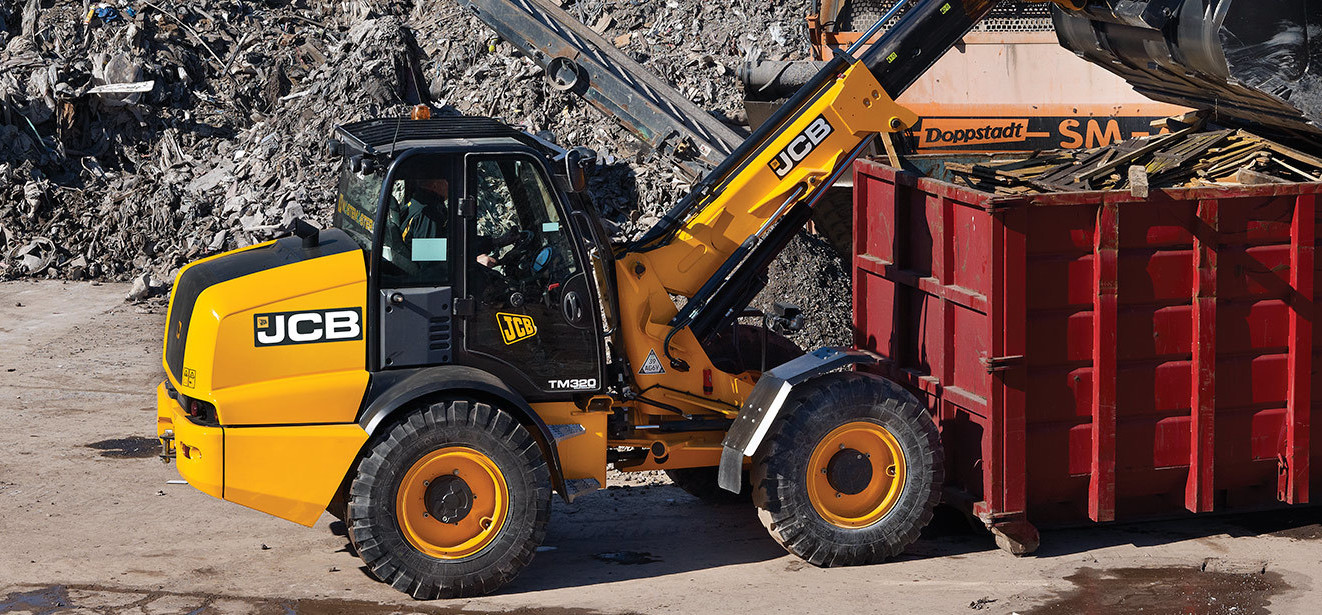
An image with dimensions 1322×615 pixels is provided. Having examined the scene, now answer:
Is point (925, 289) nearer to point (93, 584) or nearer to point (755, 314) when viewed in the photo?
point (755, 314)

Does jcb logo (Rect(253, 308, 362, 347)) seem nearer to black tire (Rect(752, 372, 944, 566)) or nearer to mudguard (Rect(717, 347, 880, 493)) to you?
mudguard (Rect(717, 347, 880, 493))

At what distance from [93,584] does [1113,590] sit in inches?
195

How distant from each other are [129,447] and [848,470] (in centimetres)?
502

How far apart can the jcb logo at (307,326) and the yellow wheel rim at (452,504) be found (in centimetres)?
70

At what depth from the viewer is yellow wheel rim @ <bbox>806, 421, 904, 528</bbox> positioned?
23.8ft

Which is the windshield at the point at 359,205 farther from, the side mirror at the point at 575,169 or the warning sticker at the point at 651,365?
the warning sticker at the point at 651,365

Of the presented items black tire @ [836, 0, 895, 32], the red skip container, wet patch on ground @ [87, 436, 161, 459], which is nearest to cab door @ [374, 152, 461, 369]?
the red skip container

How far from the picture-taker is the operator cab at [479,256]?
6742mm

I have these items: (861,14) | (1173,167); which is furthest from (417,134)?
(861,14)

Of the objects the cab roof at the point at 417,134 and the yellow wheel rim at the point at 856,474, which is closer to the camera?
the cab roof at the point at 417,134

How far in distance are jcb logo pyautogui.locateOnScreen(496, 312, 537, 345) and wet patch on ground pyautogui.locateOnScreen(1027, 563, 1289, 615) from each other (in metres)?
2.68

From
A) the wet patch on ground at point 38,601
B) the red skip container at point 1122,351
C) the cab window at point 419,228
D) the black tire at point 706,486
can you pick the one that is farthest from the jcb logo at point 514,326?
the wet patch on ground at point 38,601

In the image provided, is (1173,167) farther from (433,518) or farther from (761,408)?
(433,518)

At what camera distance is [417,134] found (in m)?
7.06
